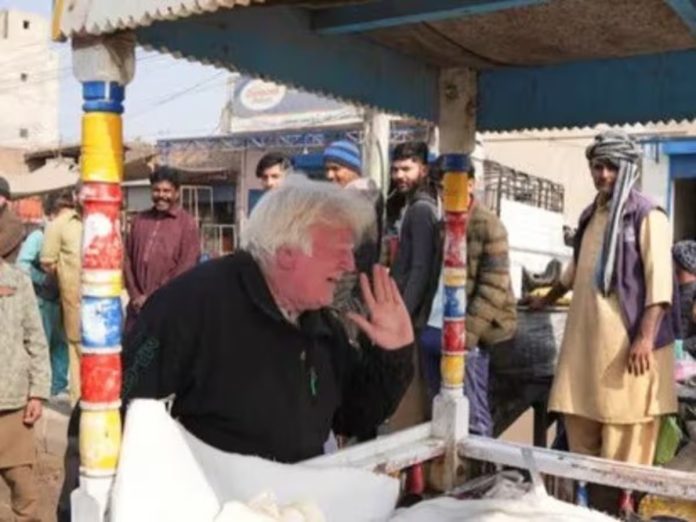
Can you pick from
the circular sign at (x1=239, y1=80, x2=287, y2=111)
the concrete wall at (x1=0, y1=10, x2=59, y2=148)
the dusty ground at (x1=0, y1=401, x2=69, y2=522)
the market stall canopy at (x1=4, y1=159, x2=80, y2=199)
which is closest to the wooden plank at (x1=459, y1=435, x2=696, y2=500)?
the dusty ground at (x1=0, y1=401, x2=69, y2=522)

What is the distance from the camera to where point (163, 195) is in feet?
17.8

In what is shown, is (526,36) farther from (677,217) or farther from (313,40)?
(677,217)

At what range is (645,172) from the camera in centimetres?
1507

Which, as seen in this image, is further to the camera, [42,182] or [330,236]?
[42,182]

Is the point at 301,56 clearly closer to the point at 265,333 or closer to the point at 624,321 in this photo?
the point at 265,333

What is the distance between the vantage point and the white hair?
2.21 meters

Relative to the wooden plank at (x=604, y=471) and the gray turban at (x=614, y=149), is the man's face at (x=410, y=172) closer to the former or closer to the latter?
the gray turban at (x=614, y=149)

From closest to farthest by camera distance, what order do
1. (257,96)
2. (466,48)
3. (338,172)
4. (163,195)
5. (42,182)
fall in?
(466,48)
(338,172)
(163,195)
(42,182)
(257,96)

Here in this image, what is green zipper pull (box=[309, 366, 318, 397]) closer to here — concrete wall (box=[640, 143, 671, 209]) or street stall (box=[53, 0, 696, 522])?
street stall (box=[53, 0, 696, 522])

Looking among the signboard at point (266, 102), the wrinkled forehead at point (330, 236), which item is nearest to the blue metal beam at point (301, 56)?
the wrinkled forehead at point (330, 236)

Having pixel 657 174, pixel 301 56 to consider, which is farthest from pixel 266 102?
pixel 301 56

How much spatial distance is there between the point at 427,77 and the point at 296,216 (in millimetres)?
1341

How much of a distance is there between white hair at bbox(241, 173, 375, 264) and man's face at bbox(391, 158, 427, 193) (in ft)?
7.27

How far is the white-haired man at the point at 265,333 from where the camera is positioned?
6.82ft
